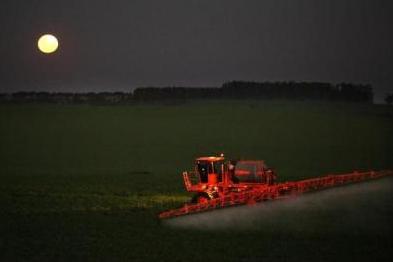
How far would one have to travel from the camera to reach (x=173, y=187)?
3478 cm

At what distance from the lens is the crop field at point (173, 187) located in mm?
19156

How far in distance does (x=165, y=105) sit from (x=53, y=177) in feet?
205

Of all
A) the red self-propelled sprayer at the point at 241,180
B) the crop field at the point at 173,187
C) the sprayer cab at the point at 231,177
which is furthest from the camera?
the sprayer cab at the point at 231,177

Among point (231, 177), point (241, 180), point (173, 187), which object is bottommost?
point (173, 187)

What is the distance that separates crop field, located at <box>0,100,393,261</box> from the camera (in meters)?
19.2

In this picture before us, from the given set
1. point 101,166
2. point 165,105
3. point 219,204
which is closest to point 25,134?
point 101,166

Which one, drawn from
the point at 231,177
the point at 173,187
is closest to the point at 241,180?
the point at 231,177

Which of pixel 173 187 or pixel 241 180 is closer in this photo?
pixel 241 180

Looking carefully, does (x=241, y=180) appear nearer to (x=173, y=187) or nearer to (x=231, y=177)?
(x=231, y=177)

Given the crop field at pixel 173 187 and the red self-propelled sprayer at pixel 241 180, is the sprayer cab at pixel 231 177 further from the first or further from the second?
the crop field at pixel 173 187

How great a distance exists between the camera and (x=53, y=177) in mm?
39531

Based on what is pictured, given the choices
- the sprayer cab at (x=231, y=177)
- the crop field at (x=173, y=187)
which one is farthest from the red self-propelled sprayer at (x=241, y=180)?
the crop field at (x=173, y=187)

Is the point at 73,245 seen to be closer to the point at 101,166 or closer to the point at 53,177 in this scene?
the point at 53,177

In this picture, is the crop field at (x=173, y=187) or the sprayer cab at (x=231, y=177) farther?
the sprayer cab at (x=231, y=177)
